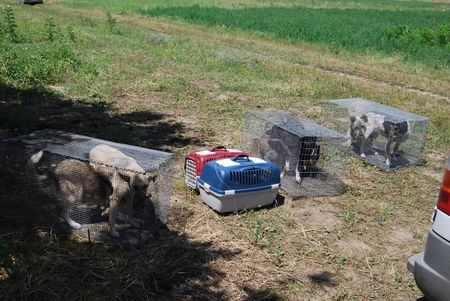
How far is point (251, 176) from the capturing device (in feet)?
17.4

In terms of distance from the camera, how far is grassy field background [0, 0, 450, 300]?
4.20 metres

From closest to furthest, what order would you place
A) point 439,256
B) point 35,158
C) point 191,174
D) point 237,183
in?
point 439,256
point 35,158
point 237,183
point 191,174

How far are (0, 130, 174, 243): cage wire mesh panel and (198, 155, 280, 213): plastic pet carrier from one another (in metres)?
0.53

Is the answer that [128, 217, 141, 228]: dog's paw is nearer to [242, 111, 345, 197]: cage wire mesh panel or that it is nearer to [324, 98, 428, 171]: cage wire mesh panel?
[242, 111, 345, 197]: cage wire mesh panel

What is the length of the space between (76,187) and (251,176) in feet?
6.20

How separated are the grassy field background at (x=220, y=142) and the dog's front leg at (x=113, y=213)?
180 mm

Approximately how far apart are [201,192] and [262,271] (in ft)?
4.84

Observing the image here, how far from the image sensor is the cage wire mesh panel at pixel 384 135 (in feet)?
23.5

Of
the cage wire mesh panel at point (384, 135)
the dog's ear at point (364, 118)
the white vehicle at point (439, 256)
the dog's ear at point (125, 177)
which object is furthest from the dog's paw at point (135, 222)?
the dog's ear at point (364, 118)

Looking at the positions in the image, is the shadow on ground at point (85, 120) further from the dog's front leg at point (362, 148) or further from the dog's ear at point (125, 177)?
the dog's ear at point (125, 177)

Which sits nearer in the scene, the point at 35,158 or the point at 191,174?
the point at 35,158


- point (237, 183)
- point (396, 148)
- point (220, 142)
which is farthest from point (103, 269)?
point (396, 148)

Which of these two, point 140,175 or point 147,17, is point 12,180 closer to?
point 140,175

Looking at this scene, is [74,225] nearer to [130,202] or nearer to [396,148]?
[130,202]
